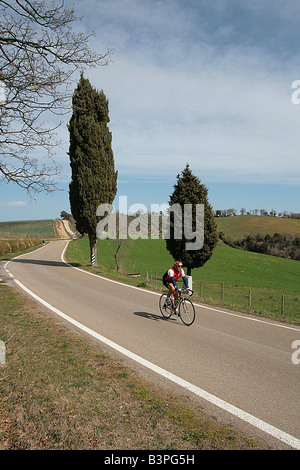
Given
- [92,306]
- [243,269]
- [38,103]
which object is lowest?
[243,269]

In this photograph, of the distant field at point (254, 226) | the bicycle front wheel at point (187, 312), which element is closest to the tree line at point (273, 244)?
the distant field at point (254, 226)

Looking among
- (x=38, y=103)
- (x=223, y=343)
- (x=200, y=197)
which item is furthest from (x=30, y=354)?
(x=200, y=197)

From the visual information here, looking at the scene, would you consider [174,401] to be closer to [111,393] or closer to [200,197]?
[111,393]

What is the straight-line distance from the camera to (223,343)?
21.9ft

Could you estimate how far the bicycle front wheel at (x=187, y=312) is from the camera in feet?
27.4

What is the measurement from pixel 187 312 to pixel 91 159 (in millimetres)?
19899

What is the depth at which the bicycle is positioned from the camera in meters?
8.42

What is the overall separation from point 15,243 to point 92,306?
1510 inches

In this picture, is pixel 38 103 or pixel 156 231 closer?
pixel 38 103

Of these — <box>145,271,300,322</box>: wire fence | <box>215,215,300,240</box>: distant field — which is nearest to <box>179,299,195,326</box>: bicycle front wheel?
<box>145,271,300,322</box>: wire fence

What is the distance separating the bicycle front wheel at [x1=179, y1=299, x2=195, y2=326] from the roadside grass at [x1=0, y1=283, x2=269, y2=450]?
3.12 metres

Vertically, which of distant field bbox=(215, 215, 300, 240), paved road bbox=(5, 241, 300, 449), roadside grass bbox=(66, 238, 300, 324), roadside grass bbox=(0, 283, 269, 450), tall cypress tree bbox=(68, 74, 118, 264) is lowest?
roadside grass bbox=(66, 238, 300, 324)

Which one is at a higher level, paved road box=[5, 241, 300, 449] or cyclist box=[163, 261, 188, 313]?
cyclist box=[163, 261, 188, 313]

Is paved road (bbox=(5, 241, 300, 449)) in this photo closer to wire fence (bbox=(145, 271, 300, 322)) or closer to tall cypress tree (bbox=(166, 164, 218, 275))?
wire fence (bbox=(145, 271, 300, 322))
